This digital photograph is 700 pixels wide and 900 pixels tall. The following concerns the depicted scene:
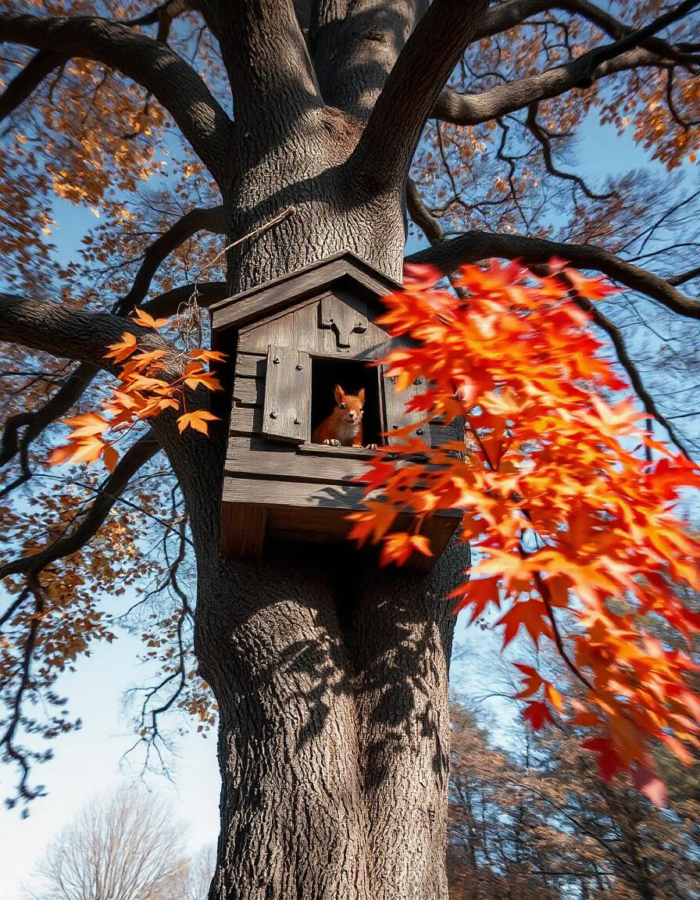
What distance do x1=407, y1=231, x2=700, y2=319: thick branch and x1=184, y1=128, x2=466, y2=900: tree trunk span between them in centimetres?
218

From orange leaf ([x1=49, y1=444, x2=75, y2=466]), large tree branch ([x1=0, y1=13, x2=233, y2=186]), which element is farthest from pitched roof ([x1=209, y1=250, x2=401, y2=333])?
large tree branch ([x1=0, y1=13, x2=233, y2=186])

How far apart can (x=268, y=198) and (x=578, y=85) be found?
2375 millimetres

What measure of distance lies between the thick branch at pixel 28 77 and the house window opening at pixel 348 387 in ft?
11.9

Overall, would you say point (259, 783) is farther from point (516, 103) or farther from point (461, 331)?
point (516, 103)

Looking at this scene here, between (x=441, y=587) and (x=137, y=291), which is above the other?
(x=137, y=291)

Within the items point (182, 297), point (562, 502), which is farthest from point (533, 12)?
point (562, 502)

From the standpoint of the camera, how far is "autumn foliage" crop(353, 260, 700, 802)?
4.39 feet

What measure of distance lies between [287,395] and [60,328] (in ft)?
4.86

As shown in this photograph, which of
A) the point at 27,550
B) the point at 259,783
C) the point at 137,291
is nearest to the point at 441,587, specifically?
the point at 259,783

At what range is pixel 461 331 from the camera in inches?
63.4

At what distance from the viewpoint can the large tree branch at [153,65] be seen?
3.79 meters

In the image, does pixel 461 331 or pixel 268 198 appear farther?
pixel 268 198

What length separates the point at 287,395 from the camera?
2297 mm

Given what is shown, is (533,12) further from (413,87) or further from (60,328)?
(60,328)
